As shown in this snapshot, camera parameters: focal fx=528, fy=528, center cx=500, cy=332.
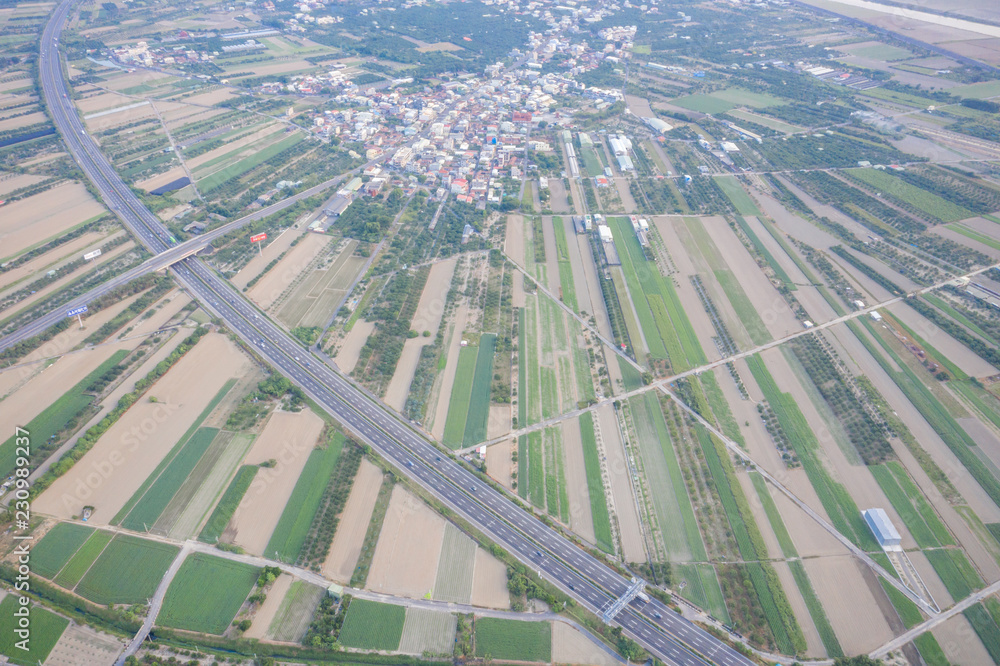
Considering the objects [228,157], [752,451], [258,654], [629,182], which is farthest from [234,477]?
[629,182]

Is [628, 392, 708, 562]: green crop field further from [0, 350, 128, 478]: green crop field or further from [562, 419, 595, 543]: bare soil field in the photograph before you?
[0, 350, 128, 478]: green crop field

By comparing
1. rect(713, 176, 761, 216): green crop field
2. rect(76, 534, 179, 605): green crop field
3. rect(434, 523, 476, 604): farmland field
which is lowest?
rect(434, 523, 476, 604): farmland field

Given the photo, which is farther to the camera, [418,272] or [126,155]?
[126,155]

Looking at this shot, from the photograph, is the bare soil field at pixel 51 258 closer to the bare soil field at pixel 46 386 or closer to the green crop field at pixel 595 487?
the bare soil field at pixel 46 386

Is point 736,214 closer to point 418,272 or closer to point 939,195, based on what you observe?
point 939,195

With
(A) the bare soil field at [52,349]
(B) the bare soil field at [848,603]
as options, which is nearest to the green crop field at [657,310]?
(B) the bare soil field at [848,603]

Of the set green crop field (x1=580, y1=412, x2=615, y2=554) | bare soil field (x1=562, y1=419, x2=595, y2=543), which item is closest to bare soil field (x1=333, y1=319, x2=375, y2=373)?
bare soil field (x1=562, y1=419, x2=595, y2=543)
